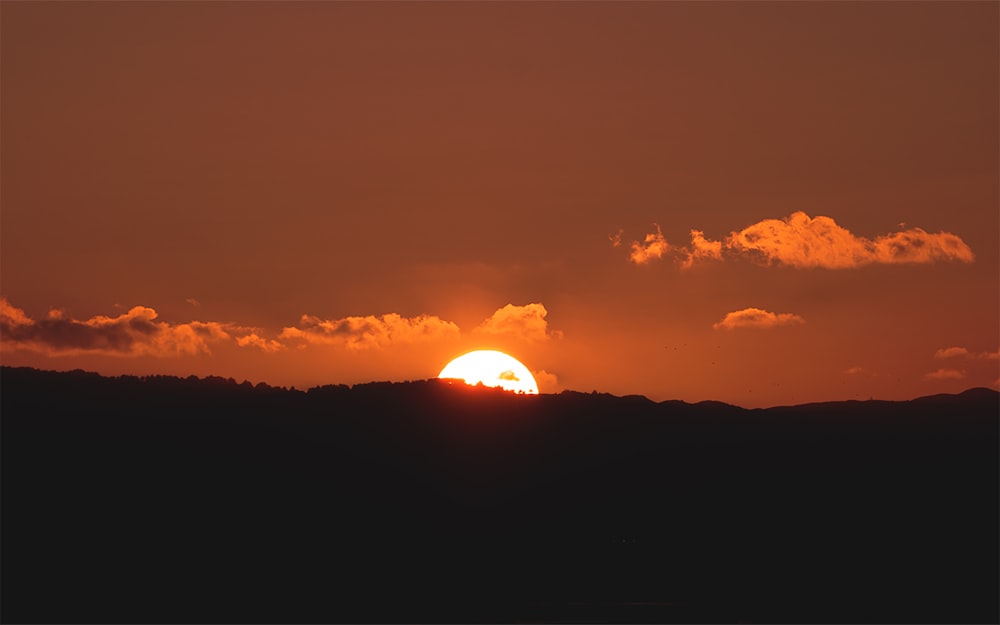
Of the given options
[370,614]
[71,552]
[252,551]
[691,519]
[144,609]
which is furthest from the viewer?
[691,519]

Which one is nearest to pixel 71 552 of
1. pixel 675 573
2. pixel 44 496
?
pixel 44 496

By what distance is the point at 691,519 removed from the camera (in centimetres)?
8575

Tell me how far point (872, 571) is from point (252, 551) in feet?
111

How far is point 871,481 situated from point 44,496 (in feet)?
190

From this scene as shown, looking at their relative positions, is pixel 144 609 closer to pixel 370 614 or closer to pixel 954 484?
pixel 370 614

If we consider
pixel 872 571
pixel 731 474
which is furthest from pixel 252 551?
pixel 731 474

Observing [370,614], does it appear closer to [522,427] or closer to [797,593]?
[797,593]

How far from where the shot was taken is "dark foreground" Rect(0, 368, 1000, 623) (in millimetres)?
51531

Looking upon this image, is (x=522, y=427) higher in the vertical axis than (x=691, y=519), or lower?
higher

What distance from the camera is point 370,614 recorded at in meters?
43.5

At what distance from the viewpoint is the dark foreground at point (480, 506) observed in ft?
169

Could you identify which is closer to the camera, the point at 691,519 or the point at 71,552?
the point at 71,552

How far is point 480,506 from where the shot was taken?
284 ft

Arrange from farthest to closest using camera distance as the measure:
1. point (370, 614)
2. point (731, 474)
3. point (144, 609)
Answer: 1. point (731, 474)
2. point (144, 609)
3. point (370, 614)
